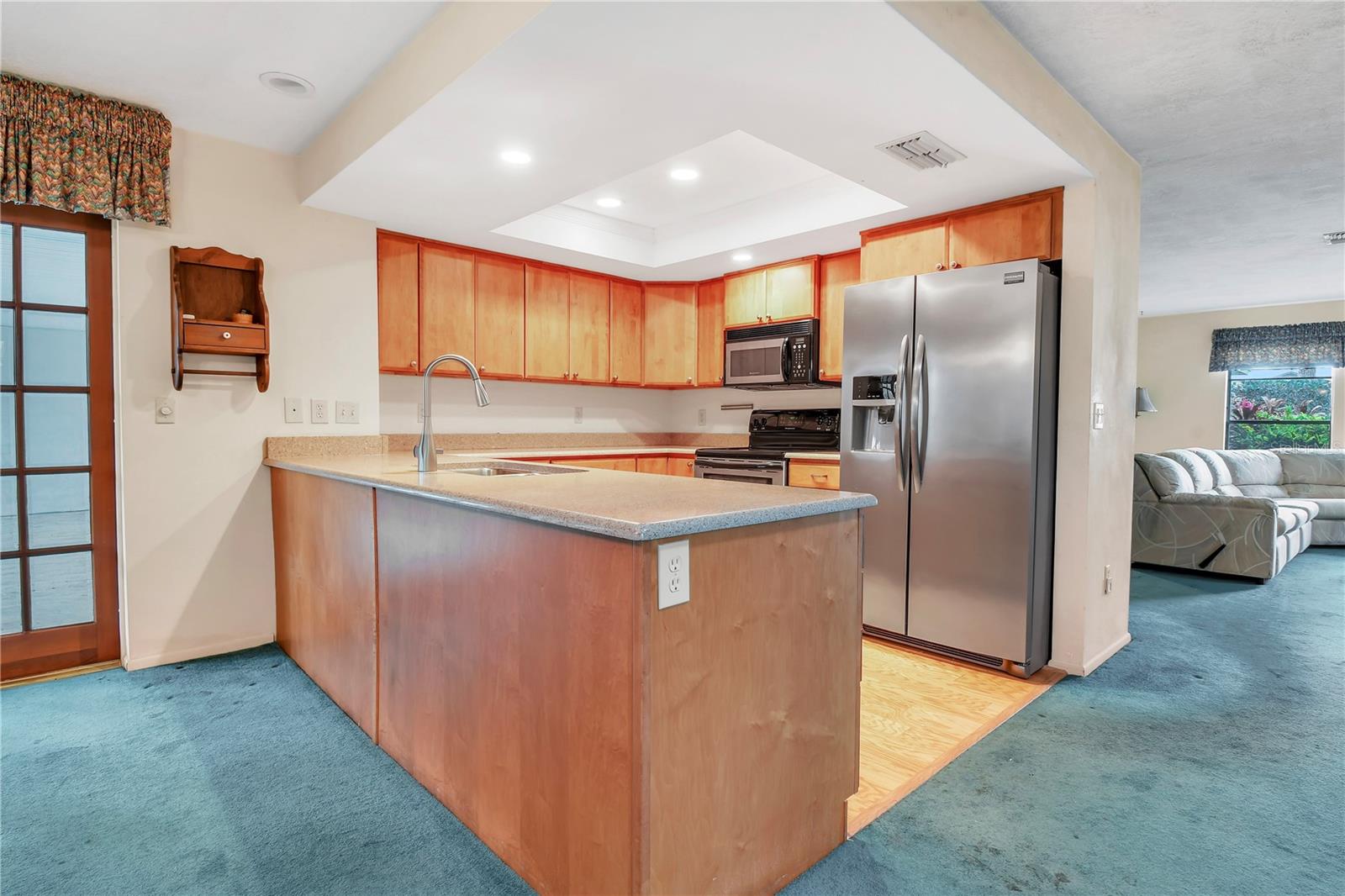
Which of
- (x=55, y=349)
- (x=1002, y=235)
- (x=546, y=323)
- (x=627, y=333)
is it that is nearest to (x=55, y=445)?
(x=55, y=349)

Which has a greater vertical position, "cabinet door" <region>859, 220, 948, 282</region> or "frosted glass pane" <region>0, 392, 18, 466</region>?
"cabinet door" <region>859, 220, 948, 282</region>

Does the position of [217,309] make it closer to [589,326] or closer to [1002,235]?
[589,326]

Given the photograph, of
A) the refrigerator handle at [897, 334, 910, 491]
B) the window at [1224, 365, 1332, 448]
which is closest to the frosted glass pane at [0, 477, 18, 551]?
the refrigerator handle at [897, 334, 910, 491]

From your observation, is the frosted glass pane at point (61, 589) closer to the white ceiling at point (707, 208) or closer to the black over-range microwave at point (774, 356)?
the white ceiling at point (707, 208)

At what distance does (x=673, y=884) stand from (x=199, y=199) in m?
3.23

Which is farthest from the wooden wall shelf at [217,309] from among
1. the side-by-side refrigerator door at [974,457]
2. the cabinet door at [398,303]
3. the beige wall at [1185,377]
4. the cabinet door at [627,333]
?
the beige wall at [1185,377]

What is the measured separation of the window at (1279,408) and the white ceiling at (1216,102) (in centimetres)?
303

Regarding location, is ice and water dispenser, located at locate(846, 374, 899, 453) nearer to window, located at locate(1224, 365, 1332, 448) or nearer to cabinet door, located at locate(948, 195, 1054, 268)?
cabinet door, located at locate(948, 195, 1054, 268)

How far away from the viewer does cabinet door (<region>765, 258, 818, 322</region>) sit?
4.29m

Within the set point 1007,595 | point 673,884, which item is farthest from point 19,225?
point 1007,595

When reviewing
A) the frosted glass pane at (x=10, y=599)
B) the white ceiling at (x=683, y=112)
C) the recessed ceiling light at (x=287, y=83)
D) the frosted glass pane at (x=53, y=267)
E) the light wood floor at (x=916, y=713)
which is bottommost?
the light wood floor at (x=916, y=713)

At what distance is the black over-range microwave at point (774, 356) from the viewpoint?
4301mm

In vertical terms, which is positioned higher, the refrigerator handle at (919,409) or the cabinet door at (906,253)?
the cabinet door at (906,253)

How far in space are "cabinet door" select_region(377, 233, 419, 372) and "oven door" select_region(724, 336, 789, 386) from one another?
208cm
